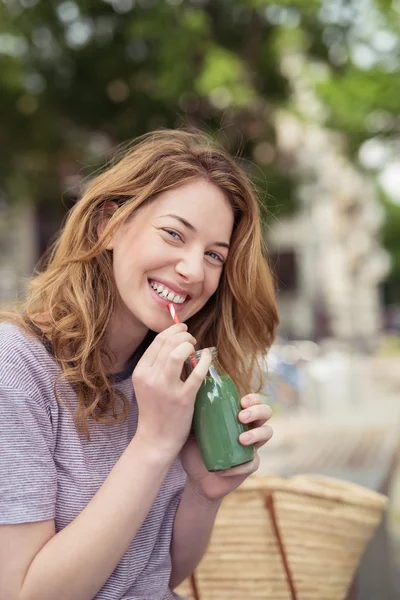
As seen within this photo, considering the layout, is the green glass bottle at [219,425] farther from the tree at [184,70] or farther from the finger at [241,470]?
the tree at [184,70]

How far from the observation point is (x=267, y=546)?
6.57ft

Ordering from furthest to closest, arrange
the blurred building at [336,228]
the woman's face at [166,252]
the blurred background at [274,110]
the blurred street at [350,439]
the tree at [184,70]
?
the blurred building at [336,228] < the tree at [184,70] < the blurred background at [274,110] < the blurred street at [350,439] < the woman's face at [166,252]

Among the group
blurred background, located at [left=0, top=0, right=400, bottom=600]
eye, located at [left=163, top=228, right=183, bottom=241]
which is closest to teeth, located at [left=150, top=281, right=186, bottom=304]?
eye, located at [left=163, top=228, right=183, bottom=241]

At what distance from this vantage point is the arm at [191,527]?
164cm

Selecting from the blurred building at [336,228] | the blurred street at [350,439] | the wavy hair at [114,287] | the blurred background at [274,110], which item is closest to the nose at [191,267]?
the wavy hair at [114,287]

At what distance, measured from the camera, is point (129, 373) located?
165 centimetres

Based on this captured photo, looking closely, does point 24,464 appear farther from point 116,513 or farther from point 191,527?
point 191,527

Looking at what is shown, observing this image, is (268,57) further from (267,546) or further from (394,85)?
(267,546)

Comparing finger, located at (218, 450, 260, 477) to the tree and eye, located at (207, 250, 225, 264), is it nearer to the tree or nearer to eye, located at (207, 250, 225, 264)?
eye, located at (207, 250, 225, 264)

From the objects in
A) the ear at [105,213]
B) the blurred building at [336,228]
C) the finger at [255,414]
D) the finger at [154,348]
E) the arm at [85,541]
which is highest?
the ear at [105,213]

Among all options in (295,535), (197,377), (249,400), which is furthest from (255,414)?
(295,535)

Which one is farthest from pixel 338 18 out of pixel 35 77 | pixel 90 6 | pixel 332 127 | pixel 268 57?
pixel 35 77

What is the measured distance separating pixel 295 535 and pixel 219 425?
0.74m

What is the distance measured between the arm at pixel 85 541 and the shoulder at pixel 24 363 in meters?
0.21
